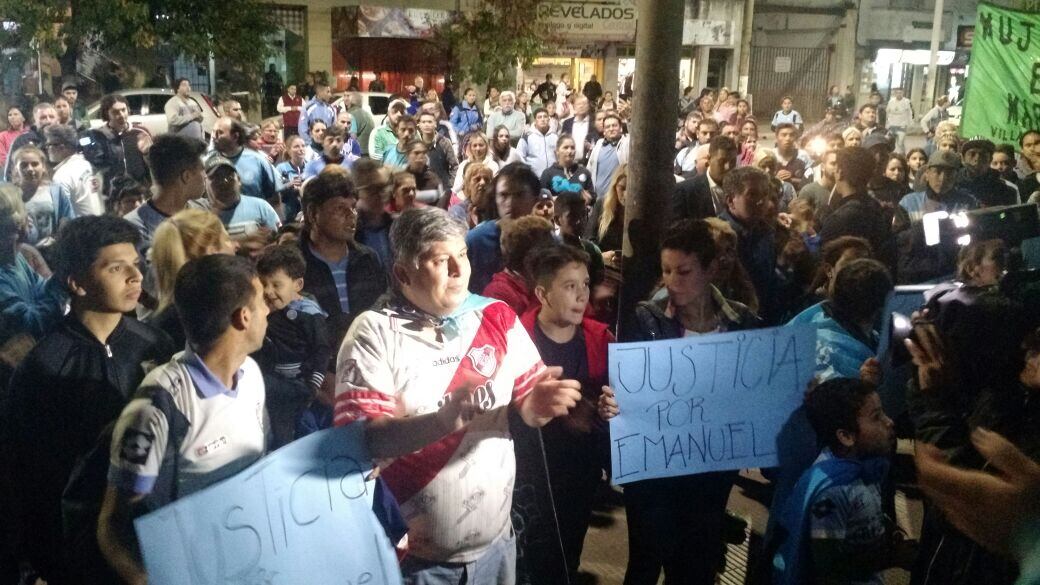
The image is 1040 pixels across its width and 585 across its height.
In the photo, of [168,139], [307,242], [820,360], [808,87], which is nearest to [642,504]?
[820,360]

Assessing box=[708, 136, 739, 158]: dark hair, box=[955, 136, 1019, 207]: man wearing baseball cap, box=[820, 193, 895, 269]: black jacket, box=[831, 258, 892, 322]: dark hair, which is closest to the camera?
box=[831, 258, 892, 322]: dark hair

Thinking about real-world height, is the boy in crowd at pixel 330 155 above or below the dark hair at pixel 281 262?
above

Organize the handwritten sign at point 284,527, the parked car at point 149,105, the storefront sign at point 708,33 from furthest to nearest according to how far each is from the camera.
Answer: the storefront sign at point 708,33, the parked car at point 149,105, the handwritten sign at point 284,527

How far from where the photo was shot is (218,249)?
3590 millimetres

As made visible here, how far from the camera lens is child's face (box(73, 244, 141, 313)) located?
3.00 metres

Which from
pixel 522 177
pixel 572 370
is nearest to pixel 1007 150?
pixel 522 177

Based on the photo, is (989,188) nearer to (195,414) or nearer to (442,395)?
(442,395)

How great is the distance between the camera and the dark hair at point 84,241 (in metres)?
3.02

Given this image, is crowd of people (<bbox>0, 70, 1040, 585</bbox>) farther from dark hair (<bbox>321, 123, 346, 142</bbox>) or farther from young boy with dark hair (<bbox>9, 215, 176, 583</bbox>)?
dark hair (<bbox>321, 123, 346, 142</bbox>)

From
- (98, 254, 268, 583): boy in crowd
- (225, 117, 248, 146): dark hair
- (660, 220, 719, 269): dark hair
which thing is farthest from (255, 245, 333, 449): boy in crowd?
(225, 117, 248, 146): dark hair

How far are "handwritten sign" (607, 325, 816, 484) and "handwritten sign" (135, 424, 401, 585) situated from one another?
0.94 meters

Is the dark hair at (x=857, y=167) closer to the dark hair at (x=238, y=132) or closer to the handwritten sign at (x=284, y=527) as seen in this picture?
the handwritten sign at (x=284, y=527)

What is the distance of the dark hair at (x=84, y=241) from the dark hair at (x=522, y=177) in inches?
89.2

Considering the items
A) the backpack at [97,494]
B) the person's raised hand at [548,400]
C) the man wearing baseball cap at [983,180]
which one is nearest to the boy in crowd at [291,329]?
the backpack at [97,494]
